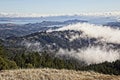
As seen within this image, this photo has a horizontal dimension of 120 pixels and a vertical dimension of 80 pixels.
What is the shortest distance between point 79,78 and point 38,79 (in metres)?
3.69

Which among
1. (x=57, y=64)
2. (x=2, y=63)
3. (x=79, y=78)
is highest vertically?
(x=79, y=78)

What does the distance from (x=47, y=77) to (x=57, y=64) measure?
3941 inches

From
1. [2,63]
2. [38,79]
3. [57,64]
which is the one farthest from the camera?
[57,64]

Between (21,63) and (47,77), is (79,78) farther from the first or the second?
(21,63)

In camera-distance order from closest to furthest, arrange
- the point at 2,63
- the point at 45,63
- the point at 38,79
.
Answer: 1. the point at 38,79
2. the point at 2,63
3. the point at 45,63

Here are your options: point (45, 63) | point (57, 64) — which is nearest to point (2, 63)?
point (45, 63)

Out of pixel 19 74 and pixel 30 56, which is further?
pixel 30 56

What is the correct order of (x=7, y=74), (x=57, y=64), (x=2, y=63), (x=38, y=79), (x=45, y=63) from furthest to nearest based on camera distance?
1. (x=57, y=64)
2. (x=45, y=63)
3. (x=2, y=63)
4. (x=7, y=74)
5. (x=38, y=79)

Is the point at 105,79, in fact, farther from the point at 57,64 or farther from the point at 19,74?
the point at 57,64

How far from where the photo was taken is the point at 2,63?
7094cm

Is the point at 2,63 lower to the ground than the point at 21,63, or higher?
higher

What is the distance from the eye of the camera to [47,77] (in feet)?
83.6

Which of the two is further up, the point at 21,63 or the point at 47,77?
the point at 47,77

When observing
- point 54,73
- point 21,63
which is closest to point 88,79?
point 54,73
